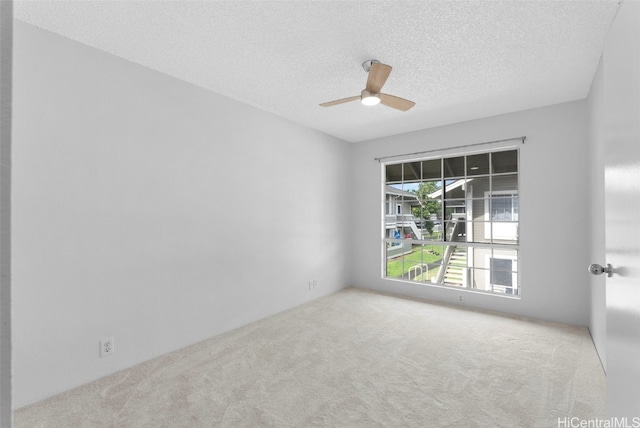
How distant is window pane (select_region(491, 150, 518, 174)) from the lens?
393 centimetres

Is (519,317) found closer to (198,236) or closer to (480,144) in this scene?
(480,144)

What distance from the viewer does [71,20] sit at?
1.95m

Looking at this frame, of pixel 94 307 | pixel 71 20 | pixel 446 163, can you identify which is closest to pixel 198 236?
pixel 94 307

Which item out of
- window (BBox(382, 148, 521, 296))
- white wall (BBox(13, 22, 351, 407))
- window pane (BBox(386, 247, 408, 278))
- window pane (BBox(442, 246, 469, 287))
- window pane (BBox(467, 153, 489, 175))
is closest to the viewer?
white wall (BBox(13, 22, 351, 407))

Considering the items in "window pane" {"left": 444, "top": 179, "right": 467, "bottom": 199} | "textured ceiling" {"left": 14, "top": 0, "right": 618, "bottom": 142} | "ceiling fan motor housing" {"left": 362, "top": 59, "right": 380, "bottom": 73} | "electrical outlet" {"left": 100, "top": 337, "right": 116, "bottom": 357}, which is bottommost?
"electrical outlet" {"left": 100, "top": 337, "right": 116, "bottom": 357}

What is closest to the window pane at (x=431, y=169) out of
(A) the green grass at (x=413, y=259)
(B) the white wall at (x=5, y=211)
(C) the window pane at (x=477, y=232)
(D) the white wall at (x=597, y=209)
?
(C) the window pane at (x=477, y=232)

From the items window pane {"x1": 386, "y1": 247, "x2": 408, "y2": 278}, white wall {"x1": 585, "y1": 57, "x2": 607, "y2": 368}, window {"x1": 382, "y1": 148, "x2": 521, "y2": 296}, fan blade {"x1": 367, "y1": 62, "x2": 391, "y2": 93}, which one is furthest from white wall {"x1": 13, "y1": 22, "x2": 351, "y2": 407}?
white wall {"x1": 585, "y1": 57, "x2": 607, "y2": 368}

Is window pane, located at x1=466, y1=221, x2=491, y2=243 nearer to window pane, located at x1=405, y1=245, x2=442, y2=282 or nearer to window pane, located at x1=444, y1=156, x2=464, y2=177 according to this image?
window pane, located at x1=405, y1=245, x2=442, y2=282

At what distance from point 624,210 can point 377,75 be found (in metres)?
1.72

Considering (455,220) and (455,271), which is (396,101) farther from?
(455,271)

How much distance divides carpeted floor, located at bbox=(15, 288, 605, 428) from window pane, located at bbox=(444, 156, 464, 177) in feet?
6.66

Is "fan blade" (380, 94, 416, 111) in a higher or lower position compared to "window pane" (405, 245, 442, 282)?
higher

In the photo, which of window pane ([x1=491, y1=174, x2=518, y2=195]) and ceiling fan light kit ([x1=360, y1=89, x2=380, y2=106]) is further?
window pane ([x1=491, y1=174, x2=518, y2=195])

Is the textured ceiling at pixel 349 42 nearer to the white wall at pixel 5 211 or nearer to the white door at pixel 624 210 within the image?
the white door at pixel 624 210
